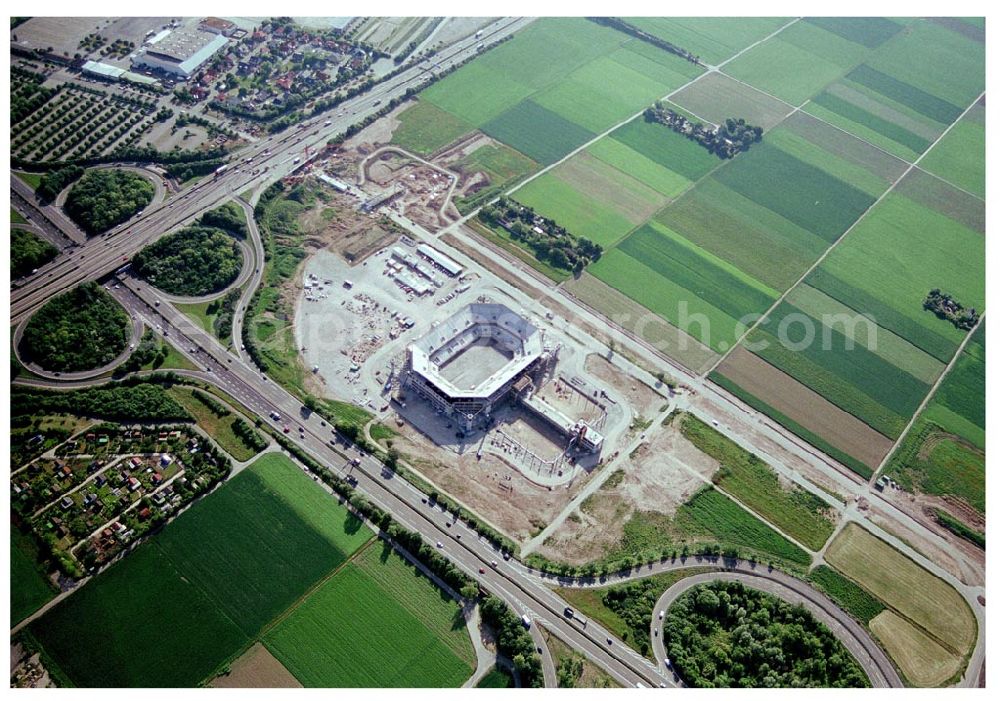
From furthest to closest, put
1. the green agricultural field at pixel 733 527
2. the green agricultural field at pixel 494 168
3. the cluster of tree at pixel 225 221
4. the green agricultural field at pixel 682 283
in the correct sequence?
the green agricultural field at pixel 494 168 < the cluster of tree at pixel 225 221 < the green agricultural field at pixel 682 283 < the green agricultural field at pixel 733 527

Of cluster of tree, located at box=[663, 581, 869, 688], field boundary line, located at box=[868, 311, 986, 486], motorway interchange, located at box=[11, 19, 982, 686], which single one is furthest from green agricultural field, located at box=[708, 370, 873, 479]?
cluster of tree, located at box=[663, 581, 869, 688]

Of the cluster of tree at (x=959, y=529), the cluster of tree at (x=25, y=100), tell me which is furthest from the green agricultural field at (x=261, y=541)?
the cluster of tree at (x=25, y=100)

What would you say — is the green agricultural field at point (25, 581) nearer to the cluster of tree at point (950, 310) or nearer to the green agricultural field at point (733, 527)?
the green agricultural field at point (733, 527)

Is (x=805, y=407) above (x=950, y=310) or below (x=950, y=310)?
below

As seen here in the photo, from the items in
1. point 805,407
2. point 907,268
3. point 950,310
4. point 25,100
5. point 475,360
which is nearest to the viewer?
point 805,407

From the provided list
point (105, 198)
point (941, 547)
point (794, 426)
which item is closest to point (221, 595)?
point (105, 198)

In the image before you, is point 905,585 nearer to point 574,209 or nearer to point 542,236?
point 542,236
